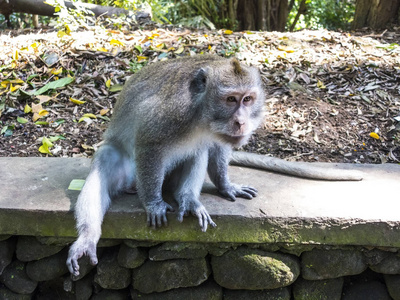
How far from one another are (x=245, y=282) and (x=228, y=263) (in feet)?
0.68

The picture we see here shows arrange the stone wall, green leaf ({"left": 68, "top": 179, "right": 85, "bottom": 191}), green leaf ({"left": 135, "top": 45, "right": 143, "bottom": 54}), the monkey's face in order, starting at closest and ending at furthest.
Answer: the monkey's face < the stone wall < green leaf ({"left": 68, "top": 179, "right": 85, "bottom": 191}) < green leaf ({"left": 135, "top": 45, "right": 143, "bottom": 54})

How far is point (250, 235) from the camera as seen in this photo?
3.43m

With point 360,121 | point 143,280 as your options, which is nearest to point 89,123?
point 143,280

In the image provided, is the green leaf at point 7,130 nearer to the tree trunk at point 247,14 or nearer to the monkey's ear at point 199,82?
the monkey's ear at point 199,82

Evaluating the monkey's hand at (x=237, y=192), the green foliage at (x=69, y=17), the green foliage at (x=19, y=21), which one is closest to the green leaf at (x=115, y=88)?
the green foliage at (x=69, y=17)

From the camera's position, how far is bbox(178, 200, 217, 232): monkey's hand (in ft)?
11.0

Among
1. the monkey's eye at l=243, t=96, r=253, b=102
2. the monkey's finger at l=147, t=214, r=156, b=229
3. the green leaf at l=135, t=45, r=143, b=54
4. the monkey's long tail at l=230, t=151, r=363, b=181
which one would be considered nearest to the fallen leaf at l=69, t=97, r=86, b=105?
the green leaf at l=135, t=45, r=143, b=54

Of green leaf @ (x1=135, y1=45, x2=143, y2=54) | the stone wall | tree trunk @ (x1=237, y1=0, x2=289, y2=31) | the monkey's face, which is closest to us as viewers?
the monkey's face

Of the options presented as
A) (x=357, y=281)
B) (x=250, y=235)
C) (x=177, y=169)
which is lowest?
(x=357, y=281)

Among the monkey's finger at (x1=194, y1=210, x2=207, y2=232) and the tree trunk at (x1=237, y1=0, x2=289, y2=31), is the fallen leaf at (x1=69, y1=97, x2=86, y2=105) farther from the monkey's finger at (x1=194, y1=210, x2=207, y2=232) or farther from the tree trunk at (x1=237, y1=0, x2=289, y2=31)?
the tree trunk at (x1=237, y1=0, x2=289, y2=31)

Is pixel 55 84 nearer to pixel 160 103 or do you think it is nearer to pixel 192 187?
pixel 160 103

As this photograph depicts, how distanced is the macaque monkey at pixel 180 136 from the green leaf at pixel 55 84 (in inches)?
110

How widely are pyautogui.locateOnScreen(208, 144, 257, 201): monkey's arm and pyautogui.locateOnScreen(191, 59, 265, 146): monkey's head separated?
0.51 m

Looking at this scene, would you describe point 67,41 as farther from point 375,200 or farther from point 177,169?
point 375,200
